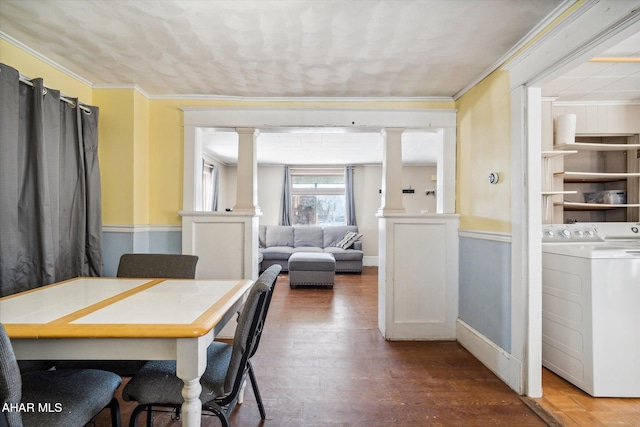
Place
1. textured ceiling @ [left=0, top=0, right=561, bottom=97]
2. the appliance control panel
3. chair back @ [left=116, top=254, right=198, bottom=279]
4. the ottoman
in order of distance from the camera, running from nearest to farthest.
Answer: textured ceiling @ [left=0, top=0, right=561, bottom=97] < chair back @ [left=116, top=254, right=198, bottom=279] < the appliance control panel < the ottoman

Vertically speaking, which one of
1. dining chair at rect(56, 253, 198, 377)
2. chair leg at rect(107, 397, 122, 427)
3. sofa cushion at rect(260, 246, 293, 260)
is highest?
dining chair at rect(56, 253, 198, 377)

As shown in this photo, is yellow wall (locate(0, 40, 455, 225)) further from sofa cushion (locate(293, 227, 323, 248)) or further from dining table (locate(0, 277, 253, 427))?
Answer: sofa cushion (locate(293, 227, 323, 248))

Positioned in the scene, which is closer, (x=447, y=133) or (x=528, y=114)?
(x=528, y=114)

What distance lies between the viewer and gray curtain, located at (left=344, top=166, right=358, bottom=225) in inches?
263

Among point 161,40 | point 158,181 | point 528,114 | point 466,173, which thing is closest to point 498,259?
point 466,173

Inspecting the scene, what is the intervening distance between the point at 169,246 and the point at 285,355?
1.50 meters

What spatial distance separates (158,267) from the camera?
1989 mm

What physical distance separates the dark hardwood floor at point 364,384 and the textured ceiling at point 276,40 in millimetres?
2245

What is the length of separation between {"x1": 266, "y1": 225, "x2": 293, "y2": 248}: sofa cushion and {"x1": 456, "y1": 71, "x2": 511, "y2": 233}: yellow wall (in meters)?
4.09

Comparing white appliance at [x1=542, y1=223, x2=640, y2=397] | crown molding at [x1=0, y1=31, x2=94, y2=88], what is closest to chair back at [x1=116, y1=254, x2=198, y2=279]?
crown molding at [x1=0, y1=31, x2=94, y2=88]

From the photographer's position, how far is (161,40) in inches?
73.2

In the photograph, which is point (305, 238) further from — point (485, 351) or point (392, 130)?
point (485, 351)

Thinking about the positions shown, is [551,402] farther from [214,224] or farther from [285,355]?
[214,224]

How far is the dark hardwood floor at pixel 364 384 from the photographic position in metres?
1.64
